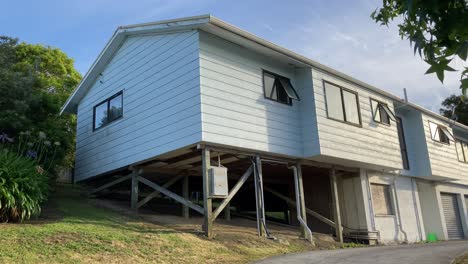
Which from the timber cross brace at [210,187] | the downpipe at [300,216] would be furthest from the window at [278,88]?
the downpipe at [300,216]

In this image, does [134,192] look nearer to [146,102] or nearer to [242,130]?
[146,102]

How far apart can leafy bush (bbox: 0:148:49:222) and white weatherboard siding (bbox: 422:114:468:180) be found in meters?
14.8

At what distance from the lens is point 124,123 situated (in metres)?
13.3

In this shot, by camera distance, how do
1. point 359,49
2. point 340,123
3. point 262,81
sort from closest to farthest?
point 359,49, point 262,81, point 340,123

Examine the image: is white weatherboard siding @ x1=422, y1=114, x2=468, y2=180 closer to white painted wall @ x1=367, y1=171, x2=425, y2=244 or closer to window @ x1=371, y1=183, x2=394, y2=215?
white painted wall @ x1=367, y1=171, x2=425, y2=244

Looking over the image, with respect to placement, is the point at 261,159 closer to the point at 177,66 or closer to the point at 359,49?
the point at 177,66

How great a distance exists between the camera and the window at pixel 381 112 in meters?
15.3

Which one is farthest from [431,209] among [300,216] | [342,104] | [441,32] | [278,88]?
[441,32]

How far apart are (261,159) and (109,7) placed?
5453mm

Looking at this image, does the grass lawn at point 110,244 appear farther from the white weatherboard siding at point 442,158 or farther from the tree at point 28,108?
the white weatherboard siding at point 442,158

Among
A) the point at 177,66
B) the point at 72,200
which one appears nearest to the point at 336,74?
the point at 177,66

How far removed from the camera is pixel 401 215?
→ 53.8 feet

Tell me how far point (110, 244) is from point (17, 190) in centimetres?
291

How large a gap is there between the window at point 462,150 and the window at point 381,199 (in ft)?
23.3
